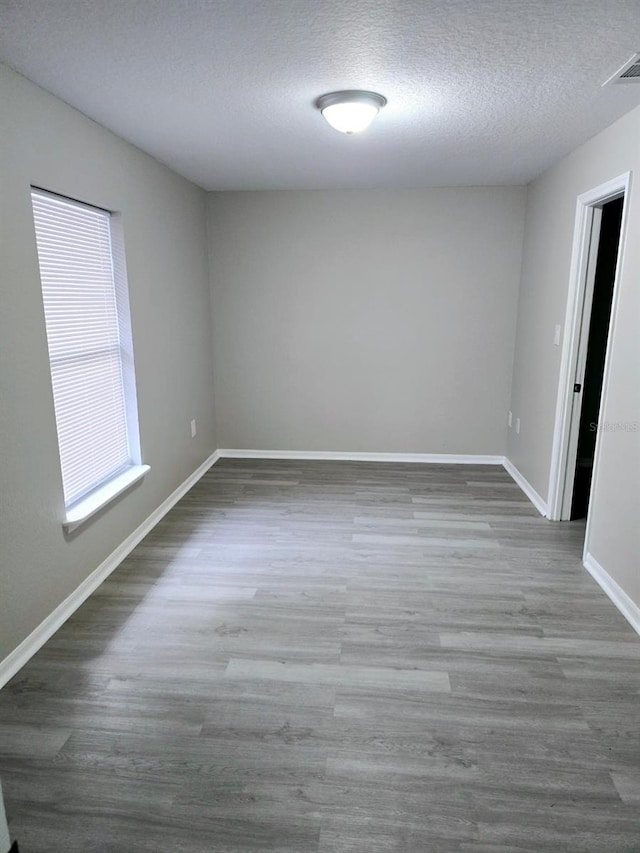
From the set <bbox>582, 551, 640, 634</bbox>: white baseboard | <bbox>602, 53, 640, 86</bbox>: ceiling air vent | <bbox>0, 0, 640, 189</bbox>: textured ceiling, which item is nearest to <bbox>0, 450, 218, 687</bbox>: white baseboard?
<bbox>0, 0, 640, 189</bbox>: textured ceiling

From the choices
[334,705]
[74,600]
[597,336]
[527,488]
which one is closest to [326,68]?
[334,705]

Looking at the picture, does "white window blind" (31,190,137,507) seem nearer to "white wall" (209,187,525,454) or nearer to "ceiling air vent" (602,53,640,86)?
"white wall" (209,187,525,454)

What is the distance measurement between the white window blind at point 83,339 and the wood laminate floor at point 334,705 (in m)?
0.64

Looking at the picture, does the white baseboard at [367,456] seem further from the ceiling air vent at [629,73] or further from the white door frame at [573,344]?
the ceiling air vent at [629,73]

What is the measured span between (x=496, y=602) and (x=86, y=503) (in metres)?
2.15

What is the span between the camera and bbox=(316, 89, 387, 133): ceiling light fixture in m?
2.40

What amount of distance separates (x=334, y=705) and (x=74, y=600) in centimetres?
143

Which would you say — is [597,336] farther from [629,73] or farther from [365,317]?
[629,73]

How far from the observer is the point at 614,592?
275 centimetres

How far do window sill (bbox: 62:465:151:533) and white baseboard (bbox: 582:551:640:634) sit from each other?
104 inches

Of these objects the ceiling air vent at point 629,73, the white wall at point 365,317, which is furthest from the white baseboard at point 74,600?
the ceiling air vent at point 629,73

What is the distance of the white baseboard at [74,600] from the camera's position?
2.24m

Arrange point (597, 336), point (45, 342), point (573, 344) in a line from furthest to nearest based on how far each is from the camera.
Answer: point (597, 336), point (573, 344), point (45, 342)

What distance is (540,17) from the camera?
1739mm
